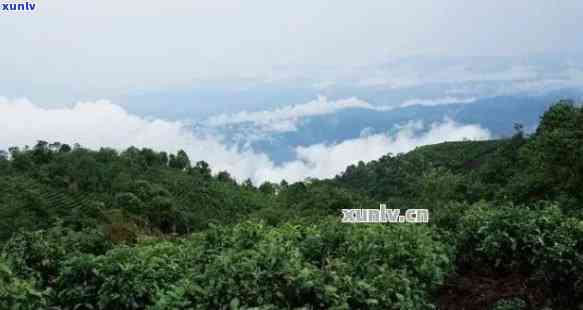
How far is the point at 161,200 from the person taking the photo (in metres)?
35.1

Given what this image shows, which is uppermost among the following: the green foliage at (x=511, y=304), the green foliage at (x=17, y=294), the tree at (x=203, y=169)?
the tree at (x=203, y=169)

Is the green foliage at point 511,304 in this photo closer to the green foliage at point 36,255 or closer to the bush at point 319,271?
the bush at point 319,271

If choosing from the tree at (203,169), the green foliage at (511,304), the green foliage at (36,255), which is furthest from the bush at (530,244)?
the tree at (203,169)

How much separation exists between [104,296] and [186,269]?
Result: 0.70 m

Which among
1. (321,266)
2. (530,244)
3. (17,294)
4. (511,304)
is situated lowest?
(511,304)

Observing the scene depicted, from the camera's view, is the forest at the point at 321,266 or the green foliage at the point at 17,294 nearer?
the forest at the point at 321,266

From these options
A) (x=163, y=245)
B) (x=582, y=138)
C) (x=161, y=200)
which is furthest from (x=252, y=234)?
(x=161, y=200)

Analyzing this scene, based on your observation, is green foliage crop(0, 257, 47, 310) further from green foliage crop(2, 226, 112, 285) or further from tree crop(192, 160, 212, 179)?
tree crop(192, 160, 212, 179)

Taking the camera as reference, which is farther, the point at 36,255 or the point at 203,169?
the point at 203,169

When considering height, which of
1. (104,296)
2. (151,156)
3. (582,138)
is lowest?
(104,296)

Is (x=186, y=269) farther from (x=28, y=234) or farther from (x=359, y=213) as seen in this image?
(x=359, y=213)

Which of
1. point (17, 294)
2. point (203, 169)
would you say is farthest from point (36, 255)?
point (203, 169)

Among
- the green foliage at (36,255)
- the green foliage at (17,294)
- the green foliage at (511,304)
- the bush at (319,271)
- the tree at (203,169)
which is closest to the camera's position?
the bush at (319,271)

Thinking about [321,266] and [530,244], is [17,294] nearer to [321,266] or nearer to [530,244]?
[321,266]
